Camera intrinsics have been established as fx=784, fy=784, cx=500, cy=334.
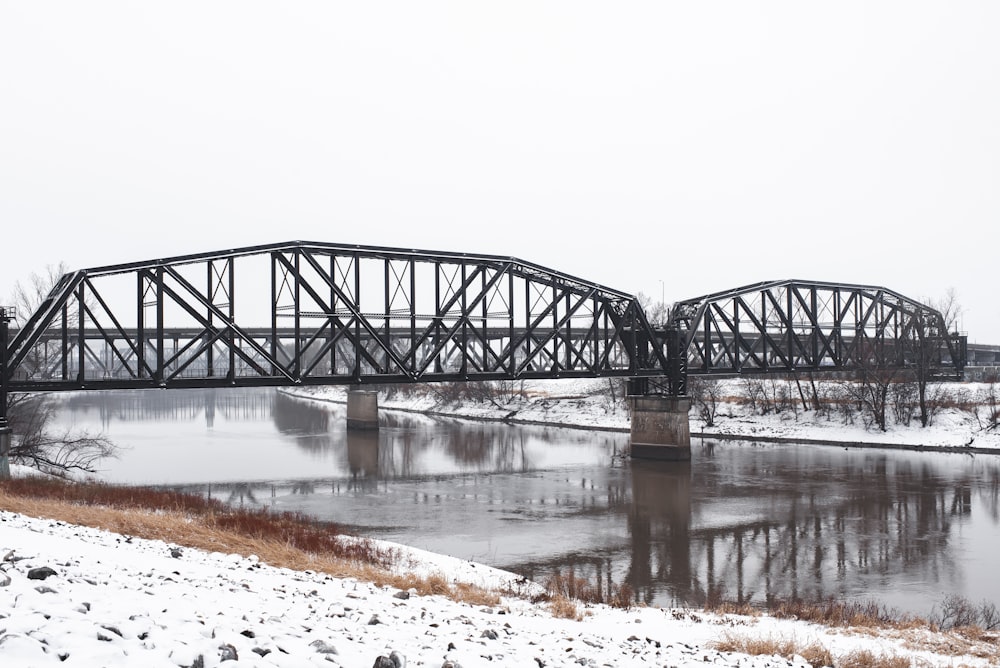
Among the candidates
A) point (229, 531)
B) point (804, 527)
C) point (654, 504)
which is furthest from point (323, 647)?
point (654, 504)

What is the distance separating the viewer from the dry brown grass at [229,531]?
18.5 m

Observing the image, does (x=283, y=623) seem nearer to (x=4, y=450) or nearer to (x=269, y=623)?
(x=269, y=623)

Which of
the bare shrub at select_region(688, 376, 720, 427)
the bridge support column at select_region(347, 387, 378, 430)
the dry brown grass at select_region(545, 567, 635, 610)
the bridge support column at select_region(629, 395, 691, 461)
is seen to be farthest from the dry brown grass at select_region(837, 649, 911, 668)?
the bridge support column at select_region(347, 387, 378, 430)

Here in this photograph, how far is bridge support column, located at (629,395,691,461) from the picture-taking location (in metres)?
56.7

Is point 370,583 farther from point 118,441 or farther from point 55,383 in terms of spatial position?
point 118,441

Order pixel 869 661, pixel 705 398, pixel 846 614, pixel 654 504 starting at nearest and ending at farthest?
pixel 869 661 → pixel 846 614 → pixel 654 504 → pixel 705 398

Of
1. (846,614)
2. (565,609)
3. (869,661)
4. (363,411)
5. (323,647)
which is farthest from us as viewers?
(363,411)

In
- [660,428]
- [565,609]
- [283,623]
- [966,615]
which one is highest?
[283,623]

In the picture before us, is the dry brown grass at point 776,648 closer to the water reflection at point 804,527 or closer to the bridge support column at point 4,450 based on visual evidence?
the water reflection at point 804,527

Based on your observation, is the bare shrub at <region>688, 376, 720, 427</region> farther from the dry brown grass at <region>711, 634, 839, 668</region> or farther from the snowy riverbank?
the dry brown grass at <region>711, 634, 839, 668</region>

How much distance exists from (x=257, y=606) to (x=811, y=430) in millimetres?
68709

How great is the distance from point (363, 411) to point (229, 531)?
191 feet

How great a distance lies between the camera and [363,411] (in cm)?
8200

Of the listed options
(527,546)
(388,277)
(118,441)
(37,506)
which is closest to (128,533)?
(37,506)
